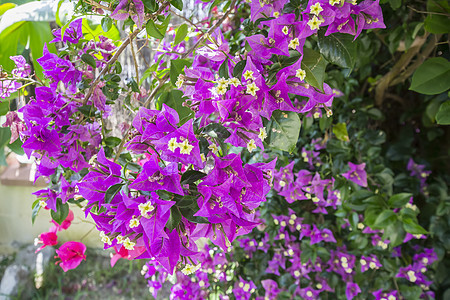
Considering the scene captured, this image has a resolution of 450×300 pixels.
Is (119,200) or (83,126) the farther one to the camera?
(83,126)

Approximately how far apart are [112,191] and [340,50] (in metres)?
0.31

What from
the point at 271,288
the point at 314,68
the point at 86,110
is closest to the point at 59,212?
the point at 86,110

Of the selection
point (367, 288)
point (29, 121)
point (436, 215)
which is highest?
point (29, 121)

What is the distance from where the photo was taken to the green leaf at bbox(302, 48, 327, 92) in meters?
0.41

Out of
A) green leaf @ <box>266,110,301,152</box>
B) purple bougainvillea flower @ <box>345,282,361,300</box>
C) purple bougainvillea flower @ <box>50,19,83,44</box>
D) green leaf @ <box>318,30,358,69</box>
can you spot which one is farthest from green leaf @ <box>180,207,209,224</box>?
purple bougainvillea flower @ <box>345,282,361,300</box>

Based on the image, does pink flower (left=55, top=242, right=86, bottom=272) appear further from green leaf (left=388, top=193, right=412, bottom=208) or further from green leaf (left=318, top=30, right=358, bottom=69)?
green leaf (left=388, top=193, right=412, bottom=208)

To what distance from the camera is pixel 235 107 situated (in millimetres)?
392

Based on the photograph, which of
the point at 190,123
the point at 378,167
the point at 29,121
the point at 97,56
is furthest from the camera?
the point at 378,167

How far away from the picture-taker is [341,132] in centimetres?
98

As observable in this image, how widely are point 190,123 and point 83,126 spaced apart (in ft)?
0.87

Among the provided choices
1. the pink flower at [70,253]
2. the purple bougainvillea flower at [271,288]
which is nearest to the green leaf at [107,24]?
the pink flower at [70,253]

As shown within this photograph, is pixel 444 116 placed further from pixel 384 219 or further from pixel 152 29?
pixel 152 29

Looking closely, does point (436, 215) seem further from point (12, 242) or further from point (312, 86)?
point (12, 242)

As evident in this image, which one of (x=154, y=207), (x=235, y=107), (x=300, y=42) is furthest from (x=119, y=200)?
(x=300, y=42)
